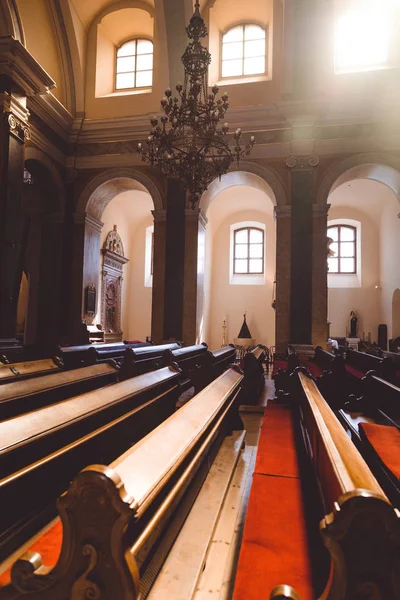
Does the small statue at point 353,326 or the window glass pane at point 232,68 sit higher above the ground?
the window glass pane at point 232,68

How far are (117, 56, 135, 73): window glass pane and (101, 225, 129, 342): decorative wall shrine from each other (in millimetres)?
4527

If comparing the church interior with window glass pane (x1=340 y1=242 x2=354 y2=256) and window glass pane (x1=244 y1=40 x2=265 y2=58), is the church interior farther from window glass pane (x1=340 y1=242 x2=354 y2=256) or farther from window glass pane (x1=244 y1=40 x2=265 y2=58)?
window glass pane (x1=340 y1=242 x2=354 y2=256)

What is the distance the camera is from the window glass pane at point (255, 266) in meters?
14.7

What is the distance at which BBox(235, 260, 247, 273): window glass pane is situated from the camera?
14.8 meters

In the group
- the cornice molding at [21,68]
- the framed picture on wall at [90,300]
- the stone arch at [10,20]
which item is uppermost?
the stone arch at [10,20]

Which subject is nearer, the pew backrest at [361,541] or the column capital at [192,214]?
the pew backrest at [361,541]

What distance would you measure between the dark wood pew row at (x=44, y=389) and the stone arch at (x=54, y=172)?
242 inches

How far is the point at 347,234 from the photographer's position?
14.4m

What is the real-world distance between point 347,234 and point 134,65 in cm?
876

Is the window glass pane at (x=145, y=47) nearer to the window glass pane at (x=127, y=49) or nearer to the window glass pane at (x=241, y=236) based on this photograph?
the window glass pane at (x=127, y=49)

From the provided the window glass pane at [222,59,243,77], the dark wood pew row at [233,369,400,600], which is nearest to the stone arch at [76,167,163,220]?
the window glass pane at [222,59,243,77]

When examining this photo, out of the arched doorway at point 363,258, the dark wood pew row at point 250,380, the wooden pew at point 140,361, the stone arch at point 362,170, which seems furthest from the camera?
the arched doorway at point 363,258

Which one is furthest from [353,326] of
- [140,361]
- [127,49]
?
[127,49]

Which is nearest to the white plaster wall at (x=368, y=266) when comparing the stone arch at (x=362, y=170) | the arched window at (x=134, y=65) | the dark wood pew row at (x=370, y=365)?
the stone arch at (x=362, y=170)
